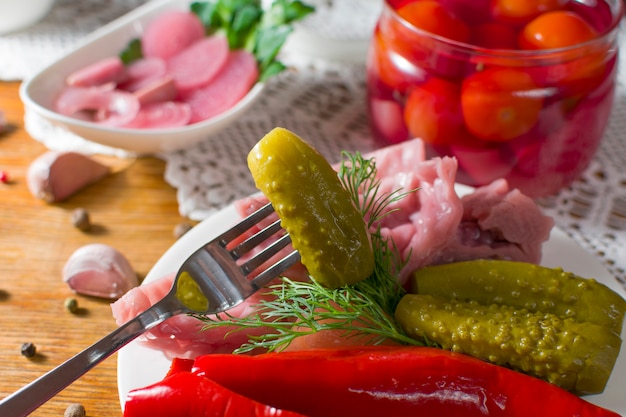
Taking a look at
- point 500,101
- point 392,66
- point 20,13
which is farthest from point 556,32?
point 20,13

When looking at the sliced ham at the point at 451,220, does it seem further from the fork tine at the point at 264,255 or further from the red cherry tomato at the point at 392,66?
the red cherry tomato at the point at 392,66

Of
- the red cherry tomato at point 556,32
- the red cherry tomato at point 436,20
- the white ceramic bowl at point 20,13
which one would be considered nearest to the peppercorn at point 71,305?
the red cherry tomato at point 436,20

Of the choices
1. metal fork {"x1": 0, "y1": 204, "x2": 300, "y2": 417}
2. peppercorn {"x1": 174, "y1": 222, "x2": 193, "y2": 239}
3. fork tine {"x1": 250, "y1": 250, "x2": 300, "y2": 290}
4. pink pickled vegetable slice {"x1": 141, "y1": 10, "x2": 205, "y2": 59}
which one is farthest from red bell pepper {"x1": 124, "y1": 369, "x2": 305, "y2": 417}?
pink pickled vegetable slice {"x1": 141, "y1": 10, "x2": 205, "y2": 59}

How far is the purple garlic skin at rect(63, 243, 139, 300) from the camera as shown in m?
1.43

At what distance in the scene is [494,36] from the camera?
1519 mm

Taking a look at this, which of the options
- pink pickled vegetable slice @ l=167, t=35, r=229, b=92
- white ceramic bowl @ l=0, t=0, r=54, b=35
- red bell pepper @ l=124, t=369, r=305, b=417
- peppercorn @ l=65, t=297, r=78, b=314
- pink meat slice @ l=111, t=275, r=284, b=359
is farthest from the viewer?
white ceramic bowl @ l=0, t=0, r=54, b=35

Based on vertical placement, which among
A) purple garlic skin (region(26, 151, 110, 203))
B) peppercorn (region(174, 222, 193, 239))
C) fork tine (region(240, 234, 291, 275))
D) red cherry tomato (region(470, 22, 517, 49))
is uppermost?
red cherry tomato (region(470, 22, 517, 49))

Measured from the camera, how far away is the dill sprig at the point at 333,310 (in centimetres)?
111

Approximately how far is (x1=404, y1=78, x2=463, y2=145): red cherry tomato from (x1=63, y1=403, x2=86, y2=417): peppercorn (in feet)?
2.88

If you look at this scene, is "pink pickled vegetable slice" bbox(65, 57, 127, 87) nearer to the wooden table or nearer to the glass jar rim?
the wooden table

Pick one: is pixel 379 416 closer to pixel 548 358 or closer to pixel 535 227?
pixel 548 358

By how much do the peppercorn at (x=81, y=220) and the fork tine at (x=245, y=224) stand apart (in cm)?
53

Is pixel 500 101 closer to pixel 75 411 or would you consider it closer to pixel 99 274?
pixel 99 274

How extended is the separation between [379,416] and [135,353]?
0.43 metres
